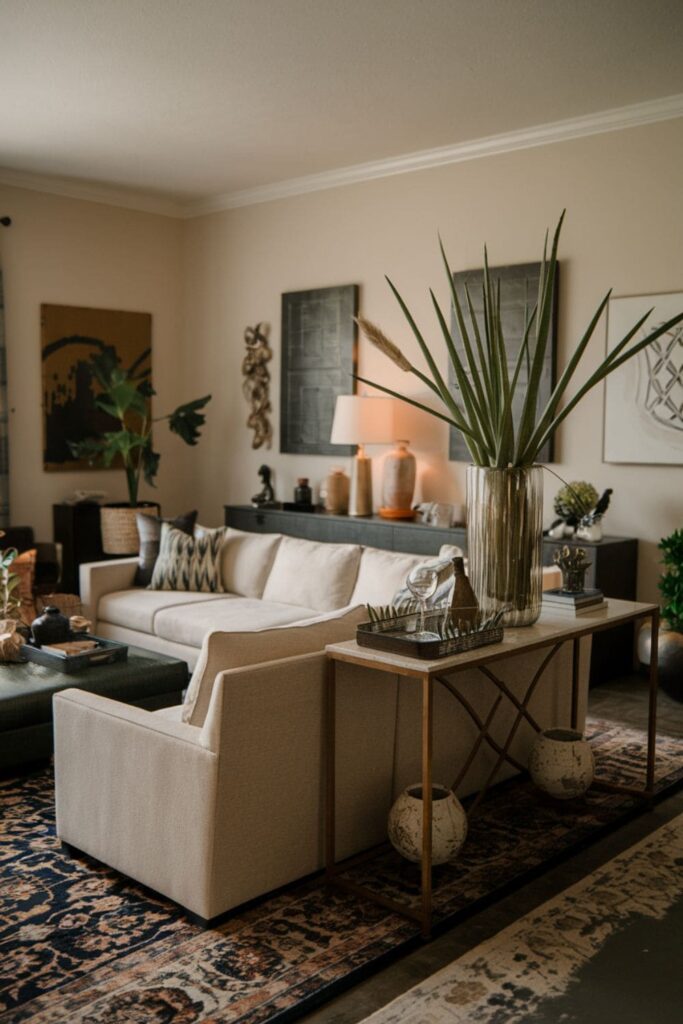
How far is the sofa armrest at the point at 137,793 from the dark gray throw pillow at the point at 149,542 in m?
2.62

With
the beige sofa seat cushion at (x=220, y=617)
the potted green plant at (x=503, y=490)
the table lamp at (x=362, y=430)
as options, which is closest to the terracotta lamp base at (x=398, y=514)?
the table lamp at (x=362, y=430)

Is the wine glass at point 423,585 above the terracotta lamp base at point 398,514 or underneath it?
above

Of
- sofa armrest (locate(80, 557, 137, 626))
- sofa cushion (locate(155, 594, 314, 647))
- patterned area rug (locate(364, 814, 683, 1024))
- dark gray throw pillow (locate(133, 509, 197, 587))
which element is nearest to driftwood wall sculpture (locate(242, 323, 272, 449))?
dark gray throw pillow (locate(133, 509, 197, 587))

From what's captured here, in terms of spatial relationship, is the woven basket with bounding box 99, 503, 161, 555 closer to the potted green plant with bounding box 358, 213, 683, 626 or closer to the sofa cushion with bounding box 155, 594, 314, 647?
the sofa cushion with bounding box 155, 594, 314, 647

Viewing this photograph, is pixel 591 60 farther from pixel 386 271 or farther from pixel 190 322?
pixel 190 322

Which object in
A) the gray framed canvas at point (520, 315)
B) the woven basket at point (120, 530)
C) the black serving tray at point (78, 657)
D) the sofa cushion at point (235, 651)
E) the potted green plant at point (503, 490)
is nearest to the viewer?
the sofa cushion at point (235, 651)

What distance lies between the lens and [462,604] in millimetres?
2850

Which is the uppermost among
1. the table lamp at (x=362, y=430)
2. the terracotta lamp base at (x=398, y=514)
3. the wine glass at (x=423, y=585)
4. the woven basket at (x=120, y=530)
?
the table lamp at (x=362, y=430)

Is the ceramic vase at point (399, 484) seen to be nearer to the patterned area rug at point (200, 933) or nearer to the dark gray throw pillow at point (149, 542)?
→ the dark gray throw pillow at point (149, 542)

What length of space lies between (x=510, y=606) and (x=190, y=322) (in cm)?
536

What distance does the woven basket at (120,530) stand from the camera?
671 centimetres

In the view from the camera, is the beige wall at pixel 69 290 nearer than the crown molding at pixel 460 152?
No

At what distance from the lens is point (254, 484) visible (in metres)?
7.32

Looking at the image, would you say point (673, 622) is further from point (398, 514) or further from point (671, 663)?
point (398, 514)
